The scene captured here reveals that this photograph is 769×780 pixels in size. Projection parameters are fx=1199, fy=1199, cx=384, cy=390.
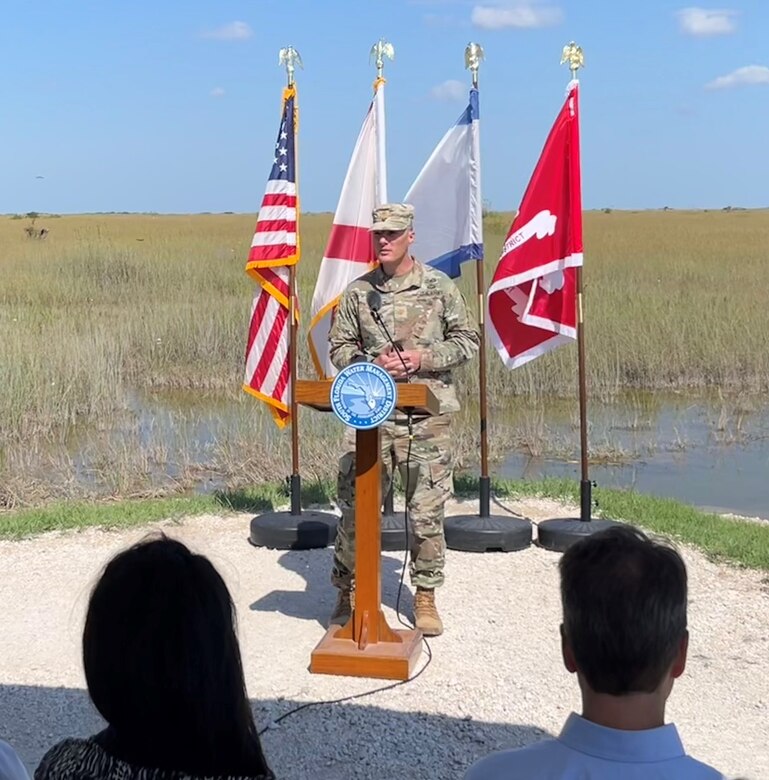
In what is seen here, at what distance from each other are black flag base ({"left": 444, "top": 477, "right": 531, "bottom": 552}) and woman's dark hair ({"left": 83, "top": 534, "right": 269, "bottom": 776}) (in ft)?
15.5

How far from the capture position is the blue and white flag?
21.8 feet

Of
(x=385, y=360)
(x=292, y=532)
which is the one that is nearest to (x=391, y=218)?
(x=385, y=360)

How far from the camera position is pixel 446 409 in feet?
16.9

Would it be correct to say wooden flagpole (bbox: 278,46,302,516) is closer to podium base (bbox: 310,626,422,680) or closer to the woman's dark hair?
podium base (bbox: 310,626,422,680)

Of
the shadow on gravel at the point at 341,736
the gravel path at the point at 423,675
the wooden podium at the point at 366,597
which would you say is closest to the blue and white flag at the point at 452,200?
the gravel path at the point at 423,675

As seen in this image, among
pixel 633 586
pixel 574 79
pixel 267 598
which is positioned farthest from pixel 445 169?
pixel 633 586

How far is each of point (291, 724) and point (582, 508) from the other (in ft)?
9.26

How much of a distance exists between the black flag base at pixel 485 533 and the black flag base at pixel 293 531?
68 centimetres

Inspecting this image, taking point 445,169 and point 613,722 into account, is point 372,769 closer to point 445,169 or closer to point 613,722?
point 613,722

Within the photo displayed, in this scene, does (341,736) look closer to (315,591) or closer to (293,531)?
(315,591)

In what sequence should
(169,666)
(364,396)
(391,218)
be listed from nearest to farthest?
(169,666) < (364,396) < (391,218)

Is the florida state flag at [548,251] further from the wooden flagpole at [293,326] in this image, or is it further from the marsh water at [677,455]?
the marsh water at [677,455]

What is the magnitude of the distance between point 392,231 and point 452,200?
1.76 metres

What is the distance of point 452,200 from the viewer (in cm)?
671
